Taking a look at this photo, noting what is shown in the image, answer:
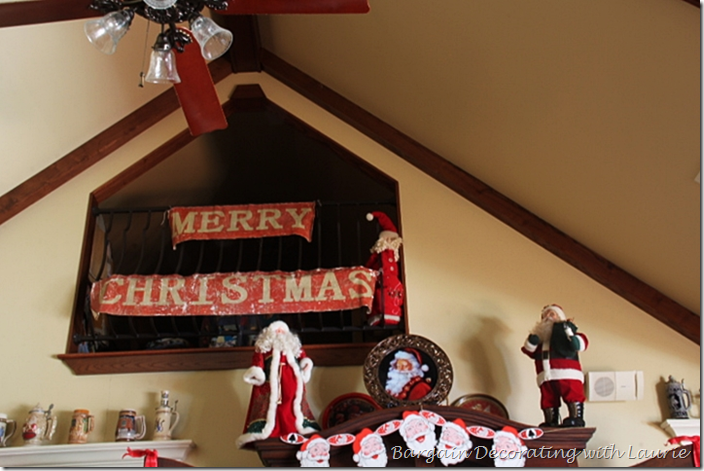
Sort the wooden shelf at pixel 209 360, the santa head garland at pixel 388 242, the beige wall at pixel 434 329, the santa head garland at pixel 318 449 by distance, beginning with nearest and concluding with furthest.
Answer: the santa head garland at pixel 318 449 < the beige wall at pixel 434 329 < the wooden shelf at pixel 209 360 < the santa head garland at pixel 388 242

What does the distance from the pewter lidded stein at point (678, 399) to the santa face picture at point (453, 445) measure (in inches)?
41.2

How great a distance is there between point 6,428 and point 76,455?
366 millimetres

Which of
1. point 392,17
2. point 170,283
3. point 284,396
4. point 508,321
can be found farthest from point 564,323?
point 170,283

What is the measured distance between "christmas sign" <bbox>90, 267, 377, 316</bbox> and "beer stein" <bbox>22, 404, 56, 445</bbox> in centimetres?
51

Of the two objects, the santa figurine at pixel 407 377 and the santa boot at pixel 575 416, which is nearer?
the santa boot at pixel 575 416

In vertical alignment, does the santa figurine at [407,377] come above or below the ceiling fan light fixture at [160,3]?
below

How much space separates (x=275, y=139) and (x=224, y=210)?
1.31 m

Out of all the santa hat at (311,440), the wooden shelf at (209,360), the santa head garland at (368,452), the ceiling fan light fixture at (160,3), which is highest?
the ceiling fan light fixture at (160,3)

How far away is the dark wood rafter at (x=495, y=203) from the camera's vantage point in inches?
124

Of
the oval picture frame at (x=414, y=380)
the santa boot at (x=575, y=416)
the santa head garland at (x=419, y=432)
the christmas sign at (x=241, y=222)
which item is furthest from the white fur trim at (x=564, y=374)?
the christmas sign at (x=241, y=222)

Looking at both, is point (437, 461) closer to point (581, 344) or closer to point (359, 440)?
point (359, 440)

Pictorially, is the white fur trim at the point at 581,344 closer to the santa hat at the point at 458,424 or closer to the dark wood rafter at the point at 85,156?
the santa hat at the point at 458,424

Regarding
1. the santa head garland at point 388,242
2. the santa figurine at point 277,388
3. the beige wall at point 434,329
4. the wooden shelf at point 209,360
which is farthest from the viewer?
the santa head garland at point 388,242

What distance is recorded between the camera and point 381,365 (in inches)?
110
